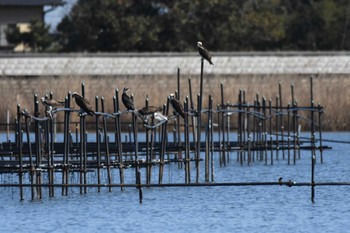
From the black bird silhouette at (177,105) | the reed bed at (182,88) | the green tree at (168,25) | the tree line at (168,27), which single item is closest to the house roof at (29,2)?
the tree line at (168,27)

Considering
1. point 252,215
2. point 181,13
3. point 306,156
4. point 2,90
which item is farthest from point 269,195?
point 181,13

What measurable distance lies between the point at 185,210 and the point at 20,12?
1619 inches

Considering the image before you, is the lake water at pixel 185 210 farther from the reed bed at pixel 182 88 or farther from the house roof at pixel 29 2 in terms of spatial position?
the house roof at pixel 29 2

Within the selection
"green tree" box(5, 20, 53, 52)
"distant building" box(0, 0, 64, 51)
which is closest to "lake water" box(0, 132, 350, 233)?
"green tree" box(5, 20, 53, 52)

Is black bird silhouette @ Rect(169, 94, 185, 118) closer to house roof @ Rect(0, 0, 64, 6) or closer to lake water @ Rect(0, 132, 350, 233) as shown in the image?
lake water @ Rect(0, 132, 350, 233)

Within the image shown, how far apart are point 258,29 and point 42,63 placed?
13.6m

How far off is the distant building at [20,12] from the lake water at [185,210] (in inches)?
1407

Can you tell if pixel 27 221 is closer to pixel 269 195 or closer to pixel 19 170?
pixel 19 170

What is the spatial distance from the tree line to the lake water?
90.3ft

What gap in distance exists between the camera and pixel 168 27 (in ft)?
167

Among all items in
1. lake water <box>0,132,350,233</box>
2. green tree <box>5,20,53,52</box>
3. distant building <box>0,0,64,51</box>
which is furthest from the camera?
distant building <box>0,0,64,51</box>

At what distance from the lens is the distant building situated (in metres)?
58.2

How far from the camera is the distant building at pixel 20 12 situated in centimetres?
5825

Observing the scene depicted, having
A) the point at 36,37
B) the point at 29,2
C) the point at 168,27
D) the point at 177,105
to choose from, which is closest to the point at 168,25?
the point at 168,27
